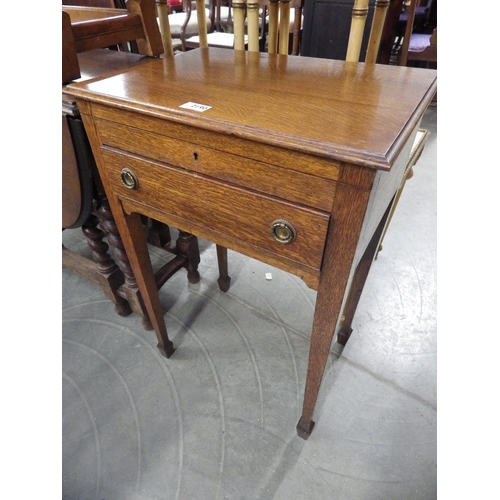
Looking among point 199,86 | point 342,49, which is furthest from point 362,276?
point 342,49

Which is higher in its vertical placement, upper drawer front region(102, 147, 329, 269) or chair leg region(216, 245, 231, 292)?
upper drawer front region(102, 147, 329, 269)

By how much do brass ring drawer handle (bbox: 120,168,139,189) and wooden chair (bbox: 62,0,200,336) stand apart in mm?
224

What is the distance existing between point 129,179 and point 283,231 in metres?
0.37

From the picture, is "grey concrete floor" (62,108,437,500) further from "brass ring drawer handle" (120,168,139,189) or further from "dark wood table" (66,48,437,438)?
"brass ring drawer handle" (120,168,139,189)

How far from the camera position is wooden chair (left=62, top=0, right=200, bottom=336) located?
0.89 metres

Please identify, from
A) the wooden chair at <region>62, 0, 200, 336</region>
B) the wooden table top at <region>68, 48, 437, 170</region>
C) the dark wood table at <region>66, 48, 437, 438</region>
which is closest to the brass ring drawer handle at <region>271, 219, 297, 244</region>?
the dark wood table at <region>66, 48, 437, 438</region>

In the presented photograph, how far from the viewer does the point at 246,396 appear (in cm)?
113

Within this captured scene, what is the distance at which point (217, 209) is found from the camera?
0.64m

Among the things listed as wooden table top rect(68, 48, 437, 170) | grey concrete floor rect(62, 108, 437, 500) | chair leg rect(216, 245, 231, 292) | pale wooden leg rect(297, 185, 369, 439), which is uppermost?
wooden table top rect(68, 48, 437, 170)

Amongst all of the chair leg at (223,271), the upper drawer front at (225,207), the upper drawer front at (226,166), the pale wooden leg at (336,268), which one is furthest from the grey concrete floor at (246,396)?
the upper drawer front at (226,166)

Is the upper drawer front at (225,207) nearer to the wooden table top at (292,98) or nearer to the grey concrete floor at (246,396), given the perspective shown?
the wooden table top at (292,98)

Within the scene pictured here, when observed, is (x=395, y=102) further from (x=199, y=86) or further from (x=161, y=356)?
(x=161, y=356)

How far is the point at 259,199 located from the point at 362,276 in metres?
0.62

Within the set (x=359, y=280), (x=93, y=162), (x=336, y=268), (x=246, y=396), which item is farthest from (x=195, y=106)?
(x=246, y=396)
